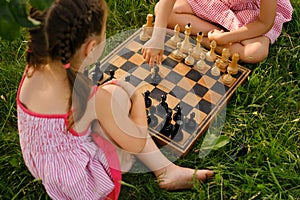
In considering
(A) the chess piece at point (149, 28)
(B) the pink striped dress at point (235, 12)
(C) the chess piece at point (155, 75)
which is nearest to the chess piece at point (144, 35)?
(A) the chess piece at point (149, 28)

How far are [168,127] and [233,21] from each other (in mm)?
847

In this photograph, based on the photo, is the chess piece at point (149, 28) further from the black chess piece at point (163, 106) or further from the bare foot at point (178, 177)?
the bare foot at point (178, 177)

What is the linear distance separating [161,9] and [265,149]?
960mm

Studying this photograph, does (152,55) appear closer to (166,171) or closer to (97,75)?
(97,75)

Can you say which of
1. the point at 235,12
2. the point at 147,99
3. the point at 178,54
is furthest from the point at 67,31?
the point at 235,12

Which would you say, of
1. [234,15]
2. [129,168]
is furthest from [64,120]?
[234,15]

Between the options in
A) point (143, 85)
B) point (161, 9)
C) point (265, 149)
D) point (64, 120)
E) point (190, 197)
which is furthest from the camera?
point (161, 9)

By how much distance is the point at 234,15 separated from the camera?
2609 millimetres

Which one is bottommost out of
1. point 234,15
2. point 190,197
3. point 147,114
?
point 190,197

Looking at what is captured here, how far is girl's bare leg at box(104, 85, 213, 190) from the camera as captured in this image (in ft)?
6.61

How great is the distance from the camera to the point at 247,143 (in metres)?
2.18

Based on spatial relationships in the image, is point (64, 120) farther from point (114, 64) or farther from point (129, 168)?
point (114, 64)

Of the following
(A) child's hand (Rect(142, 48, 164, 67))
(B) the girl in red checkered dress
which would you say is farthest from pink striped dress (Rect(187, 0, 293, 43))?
(A) child's hand (Rect(142, 48, 164, 67))

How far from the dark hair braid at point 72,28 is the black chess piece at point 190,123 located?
0.61 metres
